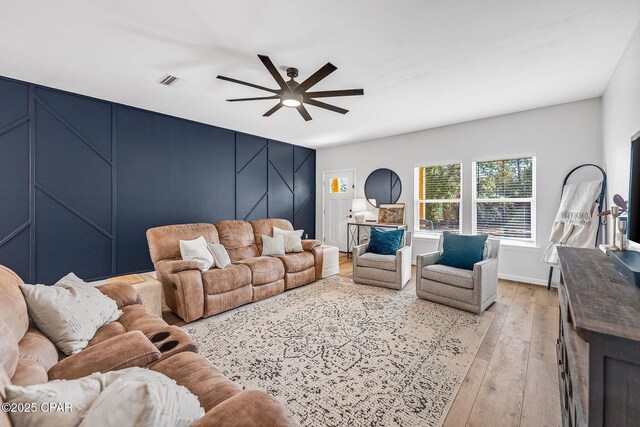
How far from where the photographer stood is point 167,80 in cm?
320

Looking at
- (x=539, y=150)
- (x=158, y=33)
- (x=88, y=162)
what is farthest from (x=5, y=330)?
(x=539, y=150)

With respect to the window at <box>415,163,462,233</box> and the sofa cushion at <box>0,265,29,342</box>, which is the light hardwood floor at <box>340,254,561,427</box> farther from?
the sofa cushion at <box>0,265,29,342</box>

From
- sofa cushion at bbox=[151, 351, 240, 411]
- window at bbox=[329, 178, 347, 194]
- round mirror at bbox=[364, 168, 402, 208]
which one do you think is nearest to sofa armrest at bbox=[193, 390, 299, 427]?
sofa cushion at bbox=[151, 351, 240, 411]

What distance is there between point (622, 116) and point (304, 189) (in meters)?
5.39

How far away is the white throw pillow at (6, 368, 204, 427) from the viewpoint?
71 centimetres

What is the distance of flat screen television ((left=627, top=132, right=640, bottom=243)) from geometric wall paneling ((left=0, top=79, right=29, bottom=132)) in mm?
5579

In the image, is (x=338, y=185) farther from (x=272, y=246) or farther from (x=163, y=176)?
(x=163, y=176)

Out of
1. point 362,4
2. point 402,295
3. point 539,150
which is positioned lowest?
point 402,295

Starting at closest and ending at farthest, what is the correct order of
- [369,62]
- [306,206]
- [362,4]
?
[362,4] → [369,62] → [306,206]

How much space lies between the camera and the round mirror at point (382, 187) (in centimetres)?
566

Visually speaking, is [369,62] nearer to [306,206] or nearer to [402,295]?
[402,295]

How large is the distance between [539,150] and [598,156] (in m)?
0.63

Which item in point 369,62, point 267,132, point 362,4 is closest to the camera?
point 362,4

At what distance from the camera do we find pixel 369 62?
9.06 feet
